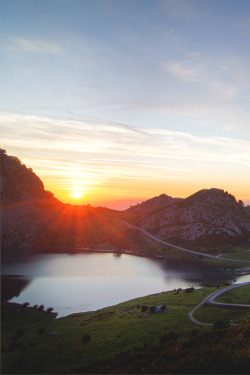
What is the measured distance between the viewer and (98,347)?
48.5m

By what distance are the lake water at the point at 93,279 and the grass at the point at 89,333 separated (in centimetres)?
1386

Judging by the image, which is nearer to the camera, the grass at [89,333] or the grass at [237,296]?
the grass at [89,333]

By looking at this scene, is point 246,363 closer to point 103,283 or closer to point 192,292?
point 192,292

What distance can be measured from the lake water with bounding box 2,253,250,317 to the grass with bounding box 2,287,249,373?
546 inches

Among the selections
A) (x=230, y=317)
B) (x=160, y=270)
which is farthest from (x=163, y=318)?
(x=160, y=270)

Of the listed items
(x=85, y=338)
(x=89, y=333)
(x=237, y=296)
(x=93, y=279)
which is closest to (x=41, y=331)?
(x=89, y=333)

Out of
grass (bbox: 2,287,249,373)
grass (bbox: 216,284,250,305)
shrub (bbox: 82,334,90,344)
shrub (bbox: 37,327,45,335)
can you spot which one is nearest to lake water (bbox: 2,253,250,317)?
grass (bbox: 2,287,249,373)

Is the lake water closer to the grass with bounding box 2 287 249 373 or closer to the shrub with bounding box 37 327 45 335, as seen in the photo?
the grass with bounding box 2 287 249 373

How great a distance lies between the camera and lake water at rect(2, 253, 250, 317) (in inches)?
3789

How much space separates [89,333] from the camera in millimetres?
56812

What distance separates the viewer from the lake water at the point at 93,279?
96.2 metres

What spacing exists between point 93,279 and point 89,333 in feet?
228

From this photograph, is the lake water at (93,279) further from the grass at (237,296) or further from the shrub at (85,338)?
the shrub at (85,338)

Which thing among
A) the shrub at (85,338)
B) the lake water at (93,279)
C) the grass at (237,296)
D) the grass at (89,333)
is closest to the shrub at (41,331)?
the grass at (89,333)
